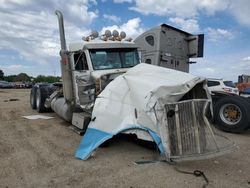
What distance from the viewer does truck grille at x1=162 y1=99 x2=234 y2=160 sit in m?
4.41

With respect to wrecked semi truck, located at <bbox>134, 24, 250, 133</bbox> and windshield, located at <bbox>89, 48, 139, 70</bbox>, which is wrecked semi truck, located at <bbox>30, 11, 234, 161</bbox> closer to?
windshield, located at <bbox>89, 48, 139, 70</bbox>

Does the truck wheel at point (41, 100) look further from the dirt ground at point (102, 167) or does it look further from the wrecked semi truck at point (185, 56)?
the wrecked semi truck at point (185, 56)

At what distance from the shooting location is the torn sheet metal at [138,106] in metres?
4.51

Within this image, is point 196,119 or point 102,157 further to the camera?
point 102,157

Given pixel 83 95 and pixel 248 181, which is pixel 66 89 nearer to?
pixel 83 95

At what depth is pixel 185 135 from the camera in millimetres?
4516

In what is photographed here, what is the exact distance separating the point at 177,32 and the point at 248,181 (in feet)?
29.9

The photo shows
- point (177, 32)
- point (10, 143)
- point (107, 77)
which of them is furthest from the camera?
point (177, 32)

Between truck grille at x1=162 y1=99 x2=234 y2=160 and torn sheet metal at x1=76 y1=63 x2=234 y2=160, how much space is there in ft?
0.27

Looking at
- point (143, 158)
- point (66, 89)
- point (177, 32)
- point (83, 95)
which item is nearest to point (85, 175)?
point (143, 158)

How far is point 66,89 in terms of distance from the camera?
7344mm

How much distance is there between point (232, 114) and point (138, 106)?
411cm

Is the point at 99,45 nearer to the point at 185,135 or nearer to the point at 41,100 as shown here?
the point at 185,135

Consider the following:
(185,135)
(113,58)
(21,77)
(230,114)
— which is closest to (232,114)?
(230,114)
